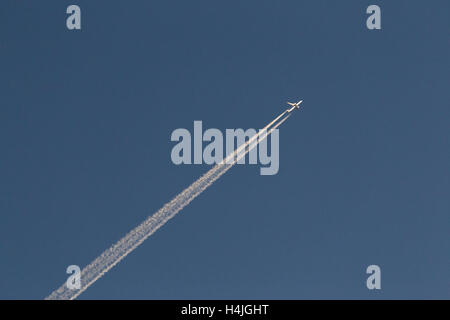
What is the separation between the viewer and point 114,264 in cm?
10212

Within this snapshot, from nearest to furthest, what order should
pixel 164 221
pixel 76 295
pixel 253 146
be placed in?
pixel 76 295 < pixel 164 221 < pixel 253 146

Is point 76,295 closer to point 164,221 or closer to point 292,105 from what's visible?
point 164,221

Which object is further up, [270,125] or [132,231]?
[270,125]

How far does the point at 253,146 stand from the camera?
112 meters

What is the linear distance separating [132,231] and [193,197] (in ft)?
38.6

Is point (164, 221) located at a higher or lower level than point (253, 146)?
lower
